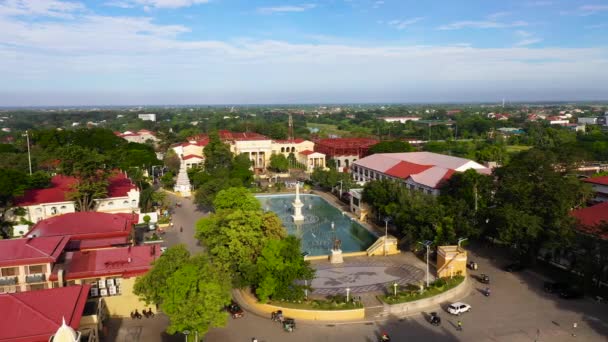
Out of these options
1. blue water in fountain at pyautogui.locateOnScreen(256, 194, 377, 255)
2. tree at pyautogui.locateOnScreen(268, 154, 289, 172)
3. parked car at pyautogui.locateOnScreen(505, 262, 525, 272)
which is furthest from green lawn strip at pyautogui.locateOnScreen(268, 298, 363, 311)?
tree at pyautogui.locateOnScreen(268, 154, 289, 172)

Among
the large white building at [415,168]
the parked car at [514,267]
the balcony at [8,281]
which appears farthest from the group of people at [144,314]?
the large white building at [415,168]

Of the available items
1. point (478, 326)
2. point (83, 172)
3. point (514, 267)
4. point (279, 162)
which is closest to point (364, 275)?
point (478, 326)

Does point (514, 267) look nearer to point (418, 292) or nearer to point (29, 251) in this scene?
point (418, 292)

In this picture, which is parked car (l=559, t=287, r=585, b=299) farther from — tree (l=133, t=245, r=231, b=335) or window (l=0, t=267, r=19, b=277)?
window (l=0, t=267, r=19, b=277)

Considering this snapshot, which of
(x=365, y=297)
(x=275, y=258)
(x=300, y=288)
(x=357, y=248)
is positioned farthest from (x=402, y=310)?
(x=357, y=248)

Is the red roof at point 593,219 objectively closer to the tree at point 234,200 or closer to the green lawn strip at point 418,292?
the green lawn strip at point 418,292

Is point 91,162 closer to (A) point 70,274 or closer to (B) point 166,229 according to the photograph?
(B) point 166,229

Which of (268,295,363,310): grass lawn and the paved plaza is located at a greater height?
(268,295,363,310): grass lawn
